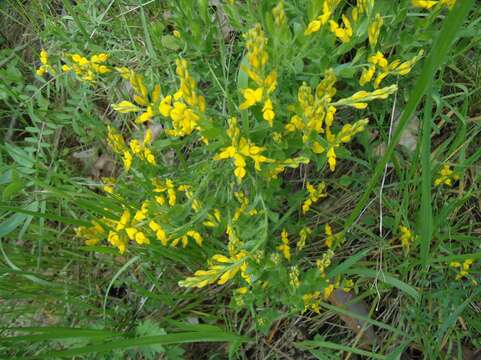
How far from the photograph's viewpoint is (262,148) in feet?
5.02

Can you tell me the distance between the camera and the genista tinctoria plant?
1443 mm

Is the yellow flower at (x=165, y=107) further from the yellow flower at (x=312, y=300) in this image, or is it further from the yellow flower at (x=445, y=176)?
the yellow flower at (x=445, y=176)

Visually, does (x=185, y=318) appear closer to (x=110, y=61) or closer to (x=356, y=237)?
(x=356, y=237)

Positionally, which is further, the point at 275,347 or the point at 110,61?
the point at 110,61

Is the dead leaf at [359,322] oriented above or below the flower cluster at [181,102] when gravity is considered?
below

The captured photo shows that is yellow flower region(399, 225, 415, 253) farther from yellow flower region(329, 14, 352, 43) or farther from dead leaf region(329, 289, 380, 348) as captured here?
yellow flower region(329, 14, 352, 43)

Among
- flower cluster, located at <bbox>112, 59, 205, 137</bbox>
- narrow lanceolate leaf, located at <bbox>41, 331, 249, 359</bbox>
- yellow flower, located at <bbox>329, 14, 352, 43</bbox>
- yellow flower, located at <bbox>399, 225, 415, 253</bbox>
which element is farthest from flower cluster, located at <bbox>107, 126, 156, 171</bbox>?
yellow flower, located at <bbox>399, 225, 415, 253</bbox>

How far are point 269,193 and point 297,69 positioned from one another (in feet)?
1.45

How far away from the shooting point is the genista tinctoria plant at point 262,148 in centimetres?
144

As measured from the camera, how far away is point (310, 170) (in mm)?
2260

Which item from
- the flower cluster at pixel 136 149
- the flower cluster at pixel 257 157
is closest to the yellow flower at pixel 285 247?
the flower cluster at pixel 257 157

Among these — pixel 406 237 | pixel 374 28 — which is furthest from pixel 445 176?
pixel 374 28

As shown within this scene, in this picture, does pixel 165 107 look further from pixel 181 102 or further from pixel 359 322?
pixel 359 322

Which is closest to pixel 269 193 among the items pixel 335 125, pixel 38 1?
pixel 335 125
